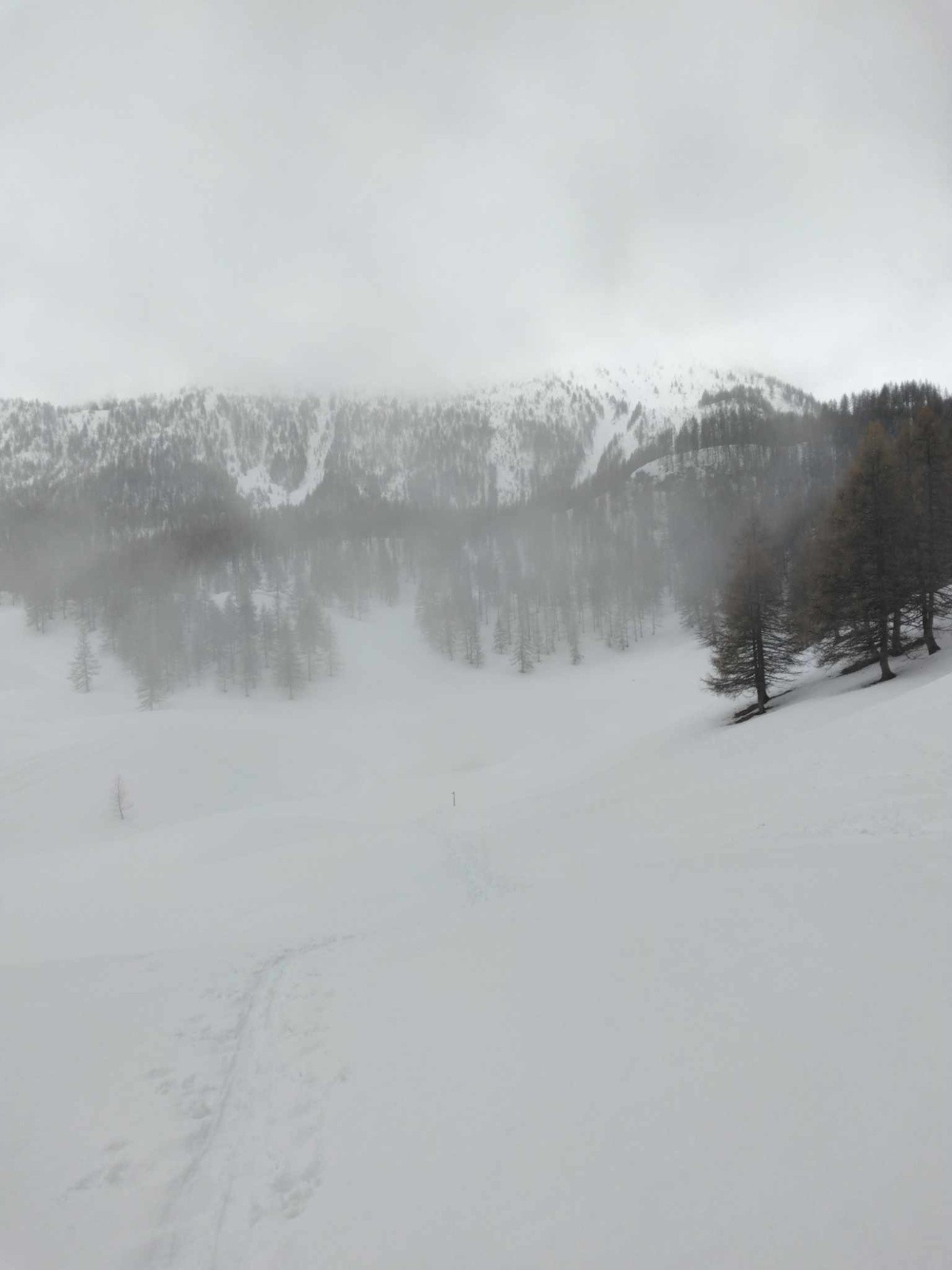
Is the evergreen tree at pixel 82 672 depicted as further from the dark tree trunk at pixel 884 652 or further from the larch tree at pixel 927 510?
the larch tree at pixel 927 510

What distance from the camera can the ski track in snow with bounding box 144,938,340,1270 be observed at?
589cm

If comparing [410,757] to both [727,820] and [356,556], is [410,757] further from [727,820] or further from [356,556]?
[356,556]

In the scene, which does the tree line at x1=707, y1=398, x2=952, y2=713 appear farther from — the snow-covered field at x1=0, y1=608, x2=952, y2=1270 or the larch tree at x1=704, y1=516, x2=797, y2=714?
the snow-covered field at x1=0, y1=608, x2=952, y2=1270

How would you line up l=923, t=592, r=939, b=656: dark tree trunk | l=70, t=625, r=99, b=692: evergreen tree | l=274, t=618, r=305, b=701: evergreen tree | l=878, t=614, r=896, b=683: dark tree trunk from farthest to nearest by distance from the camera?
l=274, t=618, r=305, b=701: evergreen tree
l=70, t=625, r=99, b=692: evergreen tree
l=923, t=592, r=939, b=656: dark tree trunk
l=878, t=614, r=896, b=683: dark tree trunk

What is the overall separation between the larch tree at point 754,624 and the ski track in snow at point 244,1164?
25.6 meters

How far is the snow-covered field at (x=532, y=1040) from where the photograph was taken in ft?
16.7

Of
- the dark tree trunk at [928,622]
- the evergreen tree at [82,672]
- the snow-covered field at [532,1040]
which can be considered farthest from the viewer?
the evergreen tree at [82,672]

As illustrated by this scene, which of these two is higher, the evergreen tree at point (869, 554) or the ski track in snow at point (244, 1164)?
the evergreen tree at point (869, 554)

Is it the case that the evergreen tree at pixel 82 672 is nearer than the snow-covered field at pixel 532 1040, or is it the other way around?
the snow-covered field at pixel 532 1040

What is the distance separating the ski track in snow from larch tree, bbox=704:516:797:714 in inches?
1010

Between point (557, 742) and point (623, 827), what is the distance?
2865cm

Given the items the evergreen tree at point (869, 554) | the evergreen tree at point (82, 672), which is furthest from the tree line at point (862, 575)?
the evergreen tree at point (82, 672)

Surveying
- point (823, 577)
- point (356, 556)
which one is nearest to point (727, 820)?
point (823, 577)

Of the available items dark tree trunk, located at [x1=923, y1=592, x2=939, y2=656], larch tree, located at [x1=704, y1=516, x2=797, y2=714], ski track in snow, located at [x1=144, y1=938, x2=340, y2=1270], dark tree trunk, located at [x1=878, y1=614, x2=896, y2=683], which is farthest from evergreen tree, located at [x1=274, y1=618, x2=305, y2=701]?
ski track in snow, located at [x1=144, y1=938, x2=340, y2=1270]
